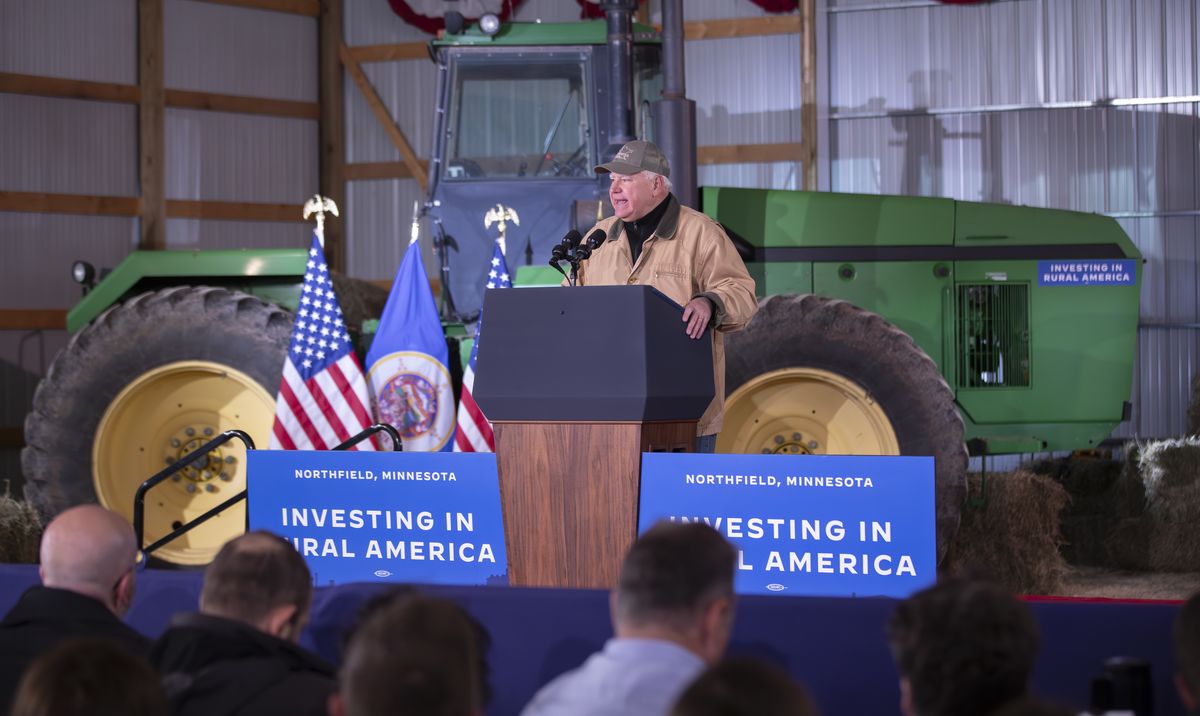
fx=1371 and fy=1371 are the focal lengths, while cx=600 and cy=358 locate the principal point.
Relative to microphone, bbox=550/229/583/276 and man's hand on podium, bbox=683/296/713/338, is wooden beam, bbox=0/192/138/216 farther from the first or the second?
man's hand on podium, bbox=683/296/713/338

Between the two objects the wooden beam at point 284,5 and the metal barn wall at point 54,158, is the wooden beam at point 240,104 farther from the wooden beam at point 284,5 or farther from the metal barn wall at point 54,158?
the wooden beam at point 284,5

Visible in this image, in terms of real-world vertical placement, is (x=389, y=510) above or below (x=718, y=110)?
below

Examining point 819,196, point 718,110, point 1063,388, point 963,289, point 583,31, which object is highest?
point 718,110

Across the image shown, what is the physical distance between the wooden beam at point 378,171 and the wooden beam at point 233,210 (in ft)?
2.21

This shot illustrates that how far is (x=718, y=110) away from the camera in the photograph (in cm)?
1330

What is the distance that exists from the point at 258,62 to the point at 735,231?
25.9 feet

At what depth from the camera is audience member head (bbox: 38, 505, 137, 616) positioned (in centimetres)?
262

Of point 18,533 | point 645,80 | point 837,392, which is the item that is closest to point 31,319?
point 18,533

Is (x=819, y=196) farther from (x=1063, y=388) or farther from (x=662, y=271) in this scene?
(x=662, y=271)

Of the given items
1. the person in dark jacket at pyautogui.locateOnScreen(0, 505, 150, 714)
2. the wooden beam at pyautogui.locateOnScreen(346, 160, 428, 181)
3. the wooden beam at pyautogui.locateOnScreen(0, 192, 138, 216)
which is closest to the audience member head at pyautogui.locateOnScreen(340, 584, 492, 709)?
the person in dark jacket at pyautogui.locateOnScreen(0, 505, 150, 714)

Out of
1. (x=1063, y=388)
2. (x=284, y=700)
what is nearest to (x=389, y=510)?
(x=284, y=700)

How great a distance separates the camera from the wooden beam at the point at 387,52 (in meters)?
13.8

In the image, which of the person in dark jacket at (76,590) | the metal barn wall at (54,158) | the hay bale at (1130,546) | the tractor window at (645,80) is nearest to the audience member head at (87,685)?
the person in dark jacket at (76,590)

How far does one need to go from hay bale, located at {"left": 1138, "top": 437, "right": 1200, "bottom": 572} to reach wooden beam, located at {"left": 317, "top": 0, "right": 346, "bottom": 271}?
8455mm
